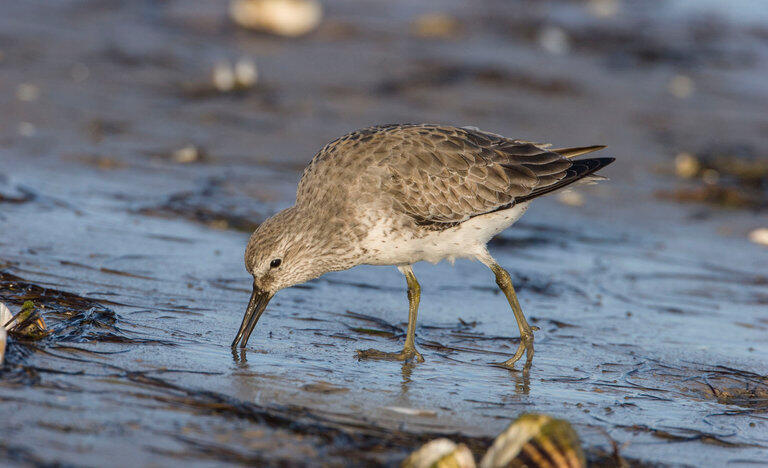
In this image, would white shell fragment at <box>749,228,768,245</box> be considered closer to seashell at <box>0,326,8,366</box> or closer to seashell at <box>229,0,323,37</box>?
seashell at <box>0,326,8,366</box>

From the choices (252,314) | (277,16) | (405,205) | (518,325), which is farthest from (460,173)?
(277,16)

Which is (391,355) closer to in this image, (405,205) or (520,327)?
(520,327)

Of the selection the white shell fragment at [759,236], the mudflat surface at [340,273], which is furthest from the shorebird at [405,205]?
the white shell fragment at [759,236]

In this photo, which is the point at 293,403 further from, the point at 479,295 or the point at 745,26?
the point at 745,26

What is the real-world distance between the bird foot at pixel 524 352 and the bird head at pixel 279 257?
1.44 metres

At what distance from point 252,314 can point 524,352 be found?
6.29 ft

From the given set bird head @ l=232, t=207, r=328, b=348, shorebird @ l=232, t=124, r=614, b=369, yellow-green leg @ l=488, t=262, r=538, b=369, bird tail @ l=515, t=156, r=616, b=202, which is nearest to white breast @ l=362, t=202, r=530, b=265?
shorebird @ l=232, t=124, r=614, b=369

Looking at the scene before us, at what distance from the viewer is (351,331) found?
6645 mm

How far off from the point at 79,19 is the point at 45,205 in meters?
8.71

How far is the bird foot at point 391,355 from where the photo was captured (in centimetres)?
618

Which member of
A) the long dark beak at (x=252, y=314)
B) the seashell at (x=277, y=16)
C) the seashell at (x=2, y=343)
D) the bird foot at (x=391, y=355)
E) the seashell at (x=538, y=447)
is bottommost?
the bird foot at (x=391, y=355)

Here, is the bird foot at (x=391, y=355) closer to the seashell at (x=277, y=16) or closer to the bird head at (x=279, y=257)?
the bird head at (x=279, y=257)

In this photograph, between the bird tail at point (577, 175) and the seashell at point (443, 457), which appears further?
the bird tail at point (577, 175)

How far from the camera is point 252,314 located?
6184 millimetres
